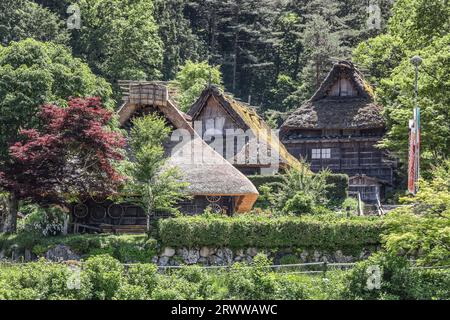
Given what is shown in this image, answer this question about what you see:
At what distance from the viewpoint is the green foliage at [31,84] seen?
38500mm

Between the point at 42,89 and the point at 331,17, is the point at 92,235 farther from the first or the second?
the point at 331,17

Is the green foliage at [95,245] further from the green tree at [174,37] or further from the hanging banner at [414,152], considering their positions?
the green tree at [174,37]

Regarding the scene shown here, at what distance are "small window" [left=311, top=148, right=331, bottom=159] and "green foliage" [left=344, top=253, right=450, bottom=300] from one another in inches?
1279

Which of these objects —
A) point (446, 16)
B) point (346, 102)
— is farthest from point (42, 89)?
point (346, 102)

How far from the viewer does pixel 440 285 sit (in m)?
26.5

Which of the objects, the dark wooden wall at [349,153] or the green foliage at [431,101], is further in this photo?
the dark wooden wall at [349,153]

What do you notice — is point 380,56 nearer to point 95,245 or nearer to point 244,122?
point 244,122

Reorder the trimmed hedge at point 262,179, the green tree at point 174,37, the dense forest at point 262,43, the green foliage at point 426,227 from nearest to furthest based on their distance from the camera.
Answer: the green foliage at point 426,227, the trimmed hedge at point 262,179, the dense forest at point 262,43, the green tree at point 174,37

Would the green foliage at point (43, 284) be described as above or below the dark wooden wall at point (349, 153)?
below

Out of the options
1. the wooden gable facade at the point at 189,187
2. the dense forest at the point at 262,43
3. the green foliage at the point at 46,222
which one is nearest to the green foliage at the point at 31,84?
the wooden gable facade at the point at 189,187

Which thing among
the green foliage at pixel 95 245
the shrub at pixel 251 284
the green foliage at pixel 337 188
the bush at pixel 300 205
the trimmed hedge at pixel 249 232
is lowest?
the shrub at pixel 251 284

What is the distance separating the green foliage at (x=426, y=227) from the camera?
91.8ft

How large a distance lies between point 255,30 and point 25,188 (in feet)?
156

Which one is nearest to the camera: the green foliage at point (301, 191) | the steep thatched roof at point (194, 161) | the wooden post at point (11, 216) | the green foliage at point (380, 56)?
the wooden post at point (11, 216)
